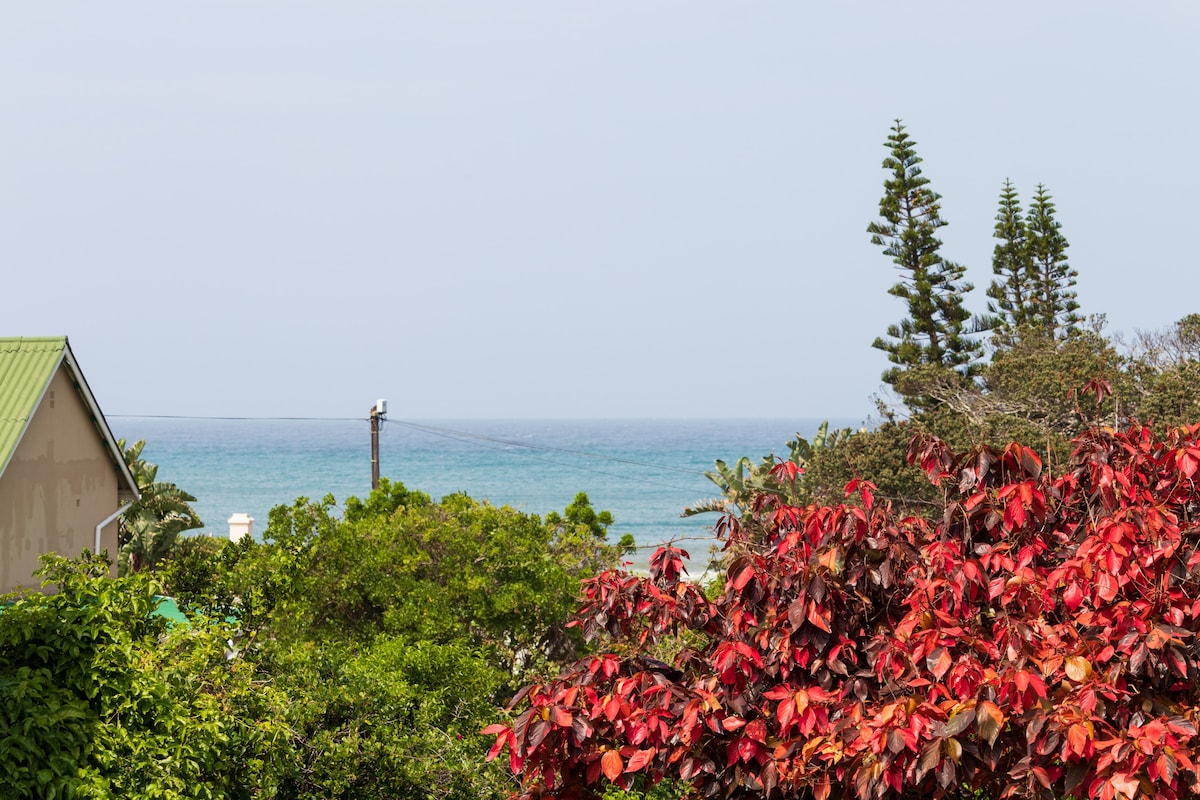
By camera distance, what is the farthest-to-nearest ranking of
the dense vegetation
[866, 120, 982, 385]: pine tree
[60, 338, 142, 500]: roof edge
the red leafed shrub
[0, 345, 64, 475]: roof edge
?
1. [866, 120, 982, 385]: pine tree
2. [60, 338, 142, 500]: roof edge
3. [0, 345, 64, 475]: roof edge
4. the dense vegetation
5. the red leafed shrub

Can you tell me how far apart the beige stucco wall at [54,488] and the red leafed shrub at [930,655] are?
10.7m

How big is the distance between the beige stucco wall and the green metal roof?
0.32 m

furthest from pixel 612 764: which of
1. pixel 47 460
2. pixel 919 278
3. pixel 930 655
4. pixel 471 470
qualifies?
pixel 471 470

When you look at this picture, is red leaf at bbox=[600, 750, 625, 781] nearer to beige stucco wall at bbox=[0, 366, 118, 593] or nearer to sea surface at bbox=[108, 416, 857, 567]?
beige stucco wall at bbox=[0, 366, 118, 593]

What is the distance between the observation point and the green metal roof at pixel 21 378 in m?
13.0

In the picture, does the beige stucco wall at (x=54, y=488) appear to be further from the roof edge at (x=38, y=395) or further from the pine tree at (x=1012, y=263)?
the pine tree at (x=1012, y=263)

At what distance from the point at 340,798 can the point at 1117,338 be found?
1181 inches

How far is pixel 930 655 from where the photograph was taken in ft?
13.3

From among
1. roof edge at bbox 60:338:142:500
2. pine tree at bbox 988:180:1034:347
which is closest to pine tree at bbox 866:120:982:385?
pine tree at bbox 988:180:1034:347

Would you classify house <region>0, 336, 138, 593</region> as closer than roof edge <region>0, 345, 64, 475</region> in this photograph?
No

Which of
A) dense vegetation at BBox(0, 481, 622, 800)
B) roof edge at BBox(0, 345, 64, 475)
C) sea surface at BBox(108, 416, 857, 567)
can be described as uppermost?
roof edge at BBox(0, 345, 64, 475)

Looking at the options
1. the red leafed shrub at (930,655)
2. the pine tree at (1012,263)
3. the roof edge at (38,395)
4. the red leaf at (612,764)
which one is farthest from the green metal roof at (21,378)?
the pine tree at (1012,263)

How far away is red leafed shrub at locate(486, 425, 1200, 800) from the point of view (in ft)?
12.6

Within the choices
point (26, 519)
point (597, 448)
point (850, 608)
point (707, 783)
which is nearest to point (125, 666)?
point (707, 783)
